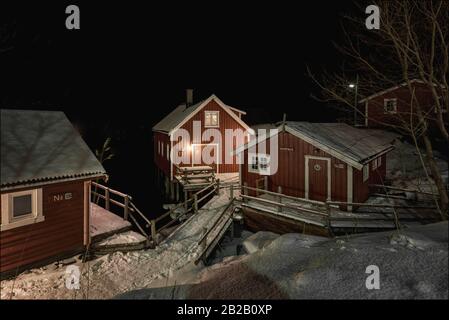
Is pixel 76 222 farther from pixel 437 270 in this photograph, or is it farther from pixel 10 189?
pixel 437 270

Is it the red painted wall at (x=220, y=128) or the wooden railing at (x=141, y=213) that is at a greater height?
the red painted wall at (x=220, y=128)

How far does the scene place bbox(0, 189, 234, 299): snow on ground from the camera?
8.36 meters

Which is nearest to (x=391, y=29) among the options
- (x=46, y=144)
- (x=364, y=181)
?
(x=364, y=181)

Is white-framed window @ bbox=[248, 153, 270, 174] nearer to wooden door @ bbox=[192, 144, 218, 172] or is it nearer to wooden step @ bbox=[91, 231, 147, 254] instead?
wooden step @ bbox=[91, 231, 147, 254]

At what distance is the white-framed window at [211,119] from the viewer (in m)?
23.9

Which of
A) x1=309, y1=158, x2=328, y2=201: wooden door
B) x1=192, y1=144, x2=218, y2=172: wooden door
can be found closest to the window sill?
x1=309, y1=158, x2=328, y2=201: wooden door

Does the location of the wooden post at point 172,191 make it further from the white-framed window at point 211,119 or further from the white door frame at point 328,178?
the white door frame at point 328,178

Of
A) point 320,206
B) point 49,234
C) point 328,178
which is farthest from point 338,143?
point 49,234

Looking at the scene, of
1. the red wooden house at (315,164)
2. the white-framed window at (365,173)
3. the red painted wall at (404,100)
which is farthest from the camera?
the red painted wall at (404,100)

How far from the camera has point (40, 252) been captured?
32.0 ft

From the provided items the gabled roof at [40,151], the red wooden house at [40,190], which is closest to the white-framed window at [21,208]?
the red wooden house at [40,190]

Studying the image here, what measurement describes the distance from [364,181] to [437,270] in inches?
369

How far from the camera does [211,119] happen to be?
2409 cm

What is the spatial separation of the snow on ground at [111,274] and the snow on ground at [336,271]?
6.00 ft
